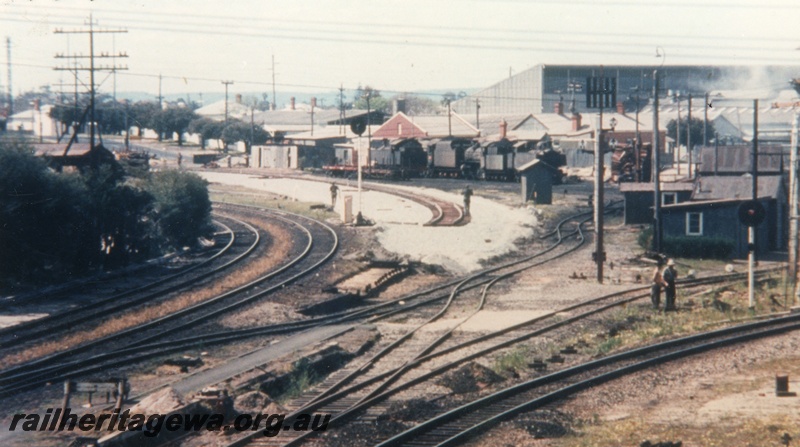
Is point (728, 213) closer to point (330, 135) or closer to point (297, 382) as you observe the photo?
point (297, 382)

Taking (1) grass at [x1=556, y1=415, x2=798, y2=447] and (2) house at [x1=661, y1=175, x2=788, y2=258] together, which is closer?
(1) grass at [x1=556, y1=415, x2=798, y2=447]

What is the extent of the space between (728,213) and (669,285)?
36.8 feet

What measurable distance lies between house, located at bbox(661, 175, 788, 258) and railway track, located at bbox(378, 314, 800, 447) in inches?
460

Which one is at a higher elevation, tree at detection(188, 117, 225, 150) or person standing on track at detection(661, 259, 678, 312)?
tree at detection(188, 117, 225, 150)

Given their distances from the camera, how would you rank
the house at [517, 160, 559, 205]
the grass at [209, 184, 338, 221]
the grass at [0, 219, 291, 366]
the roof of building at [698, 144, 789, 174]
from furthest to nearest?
the house at [517, 160, 559, 205] < the grass at [209, 184, 338, 221] < the roof of building at [698, 144, 789, 174] < the grass at [0, 219, 291, 366]

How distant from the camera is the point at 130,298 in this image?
936 inches

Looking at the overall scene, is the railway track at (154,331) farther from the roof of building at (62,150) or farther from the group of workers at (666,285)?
the roof of building at (62,150)

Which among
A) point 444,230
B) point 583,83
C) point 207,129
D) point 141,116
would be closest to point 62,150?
point 444,230

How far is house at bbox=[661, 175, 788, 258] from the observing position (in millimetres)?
30830

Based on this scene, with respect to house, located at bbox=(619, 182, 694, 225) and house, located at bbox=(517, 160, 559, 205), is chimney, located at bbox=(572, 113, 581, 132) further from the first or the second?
house, located at bbox=(619, 182, 694, 225)

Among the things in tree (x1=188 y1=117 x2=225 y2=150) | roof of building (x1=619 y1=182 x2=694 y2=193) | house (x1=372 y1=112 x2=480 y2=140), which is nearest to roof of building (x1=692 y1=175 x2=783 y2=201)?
roof of building (x1=619 y1=182 x2=694 y2=193)

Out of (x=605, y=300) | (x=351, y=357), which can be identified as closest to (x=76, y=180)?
(x=351, y=357)

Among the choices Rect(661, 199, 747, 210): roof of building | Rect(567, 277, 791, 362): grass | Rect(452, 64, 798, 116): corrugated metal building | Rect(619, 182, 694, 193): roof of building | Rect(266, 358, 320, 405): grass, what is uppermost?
Rect(452, 64, 798, 116): corrugated metal building

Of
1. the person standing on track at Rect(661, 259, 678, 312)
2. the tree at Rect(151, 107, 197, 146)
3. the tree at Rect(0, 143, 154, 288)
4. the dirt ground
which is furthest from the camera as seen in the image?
the tree at Rect(151, 107, 197, 146)
